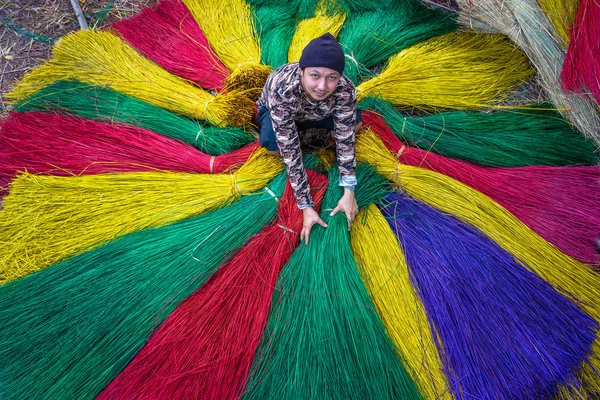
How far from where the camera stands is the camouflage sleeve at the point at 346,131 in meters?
1.62

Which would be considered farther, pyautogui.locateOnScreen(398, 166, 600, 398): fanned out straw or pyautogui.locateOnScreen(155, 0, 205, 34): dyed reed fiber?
pyautogui.locateOnScreen(155, 0, 205, 34): dyed reed fiber

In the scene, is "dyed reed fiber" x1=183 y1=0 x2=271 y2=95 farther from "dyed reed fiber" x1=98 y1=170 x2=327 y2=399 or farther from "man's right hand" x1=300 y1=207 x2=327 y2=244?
"dyed reed fiber" x1=98 y1=170 x2=327 y2=399

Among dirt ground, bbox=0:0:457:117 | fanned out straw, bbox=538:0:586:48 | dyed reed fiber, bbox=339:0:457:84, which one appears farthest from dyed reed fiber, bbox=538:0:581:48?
dirt ground, bbox=0:0:457:117

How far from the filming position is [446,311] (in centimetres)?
158

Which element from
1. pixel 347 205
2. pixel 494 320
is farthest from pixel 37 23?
pixel 494 320

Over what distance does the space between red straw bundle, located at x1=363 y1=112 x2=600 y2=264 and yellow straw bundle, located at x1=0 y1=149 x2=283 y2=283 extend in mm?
740

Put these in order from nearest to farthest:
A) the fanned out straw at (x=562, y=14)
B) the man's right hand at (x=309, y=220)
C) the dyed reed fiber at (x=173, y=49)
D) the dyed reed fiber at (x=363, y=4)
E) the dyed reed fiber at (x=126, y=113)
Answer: the man's right hand at (x=309, y=220) < the fanned out straw at (x=562, y=14) < the dyed reed fiber at (x=126, y=113) < the dyed reed fiber at (x=173, y=49) < the dyed reed fiber at (x=363, y=4)

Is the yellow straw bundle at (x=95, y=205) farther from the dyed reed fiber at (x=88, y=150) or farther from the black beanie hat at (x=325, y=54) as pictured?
the black beanie hat at (x=325, y=54)

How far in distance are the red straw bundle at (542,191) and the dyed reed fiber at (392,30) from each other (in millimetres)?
556

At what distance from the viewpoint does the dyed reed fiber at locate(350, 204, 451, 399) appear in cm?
150

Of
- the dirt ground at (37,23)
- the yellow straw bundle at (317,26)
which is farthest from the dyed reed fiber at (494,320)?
the dirt ground at (37,23)

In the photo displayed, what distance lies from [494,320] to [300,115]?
1.19 meters

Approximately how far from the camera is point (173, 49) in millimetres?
2387

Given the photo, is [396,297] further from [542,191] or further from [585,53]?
[585,53]
